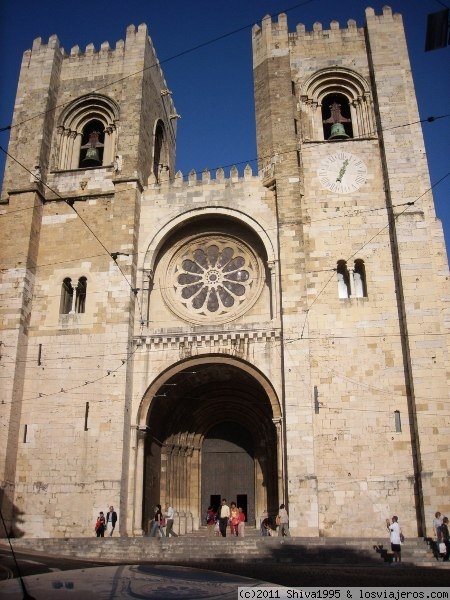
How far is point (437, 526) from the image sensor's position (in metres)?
12.4

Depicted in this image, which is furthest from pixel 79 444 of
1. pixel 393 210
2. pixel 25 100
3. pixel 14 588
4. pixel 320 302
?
pixel 14 588

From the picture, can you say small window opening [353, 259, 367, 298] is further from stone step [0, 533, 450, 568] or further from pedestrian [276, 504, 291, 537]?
stone step [0, 533, 450, 568]

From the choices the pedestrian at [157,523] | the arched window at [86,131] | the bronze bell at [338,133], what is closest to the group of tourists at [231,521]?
the pedestrian at [157,523]

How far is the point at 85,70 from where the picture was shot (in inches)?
854

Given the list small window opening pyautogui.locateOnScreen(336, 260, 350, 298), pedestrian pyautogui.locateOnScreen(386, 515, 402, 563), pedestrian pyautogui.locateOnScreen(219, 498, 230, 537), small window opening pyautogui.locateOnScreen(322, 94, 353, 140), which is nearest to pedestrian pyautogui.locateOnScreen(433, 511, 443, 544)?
pedestrian pyautogui.locateOnScreen(386, 515, 402, 563)

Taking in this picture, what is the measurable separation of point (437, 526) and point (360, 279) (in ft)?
23.6

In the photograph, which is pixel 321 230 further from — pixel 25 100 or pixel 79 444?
pixel 25 100

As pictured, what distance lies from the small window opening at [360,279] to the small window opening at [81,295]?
8.36m

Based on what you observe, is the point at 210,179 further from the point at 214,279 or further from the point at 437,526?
the point at 437,526

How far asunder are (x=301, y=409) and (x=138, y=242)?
756cm

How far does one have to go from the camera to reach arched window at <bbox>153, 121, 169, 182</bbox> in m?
23.5

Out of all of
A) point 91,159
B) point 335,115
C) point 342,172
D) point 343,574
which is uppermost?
point 335,115

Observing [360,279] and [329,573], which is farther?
[360,279]

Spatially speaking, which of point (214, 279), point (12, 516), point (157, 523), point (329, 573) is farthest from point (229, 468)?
point (329, 573)
